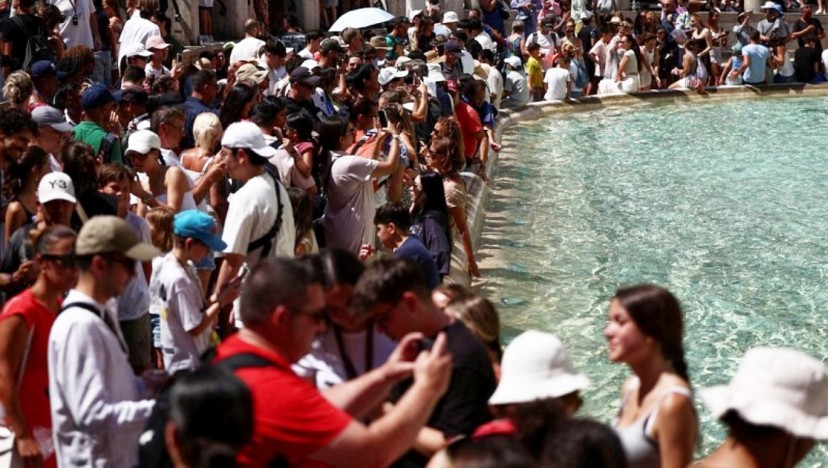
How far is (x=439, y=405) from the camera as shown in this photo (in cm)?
488

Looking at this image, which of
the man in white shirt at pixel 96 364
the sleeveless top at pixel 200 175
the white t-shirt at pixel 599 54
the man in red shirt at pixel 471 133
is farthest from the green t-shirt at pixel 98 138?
the white t-shirt at pixel 599 54

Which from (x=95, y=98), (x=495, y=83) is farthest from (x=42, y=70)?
(x=495, y=83)

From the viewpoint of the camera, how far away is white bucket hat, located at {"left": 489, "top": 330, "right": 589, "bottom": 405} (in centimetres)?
474

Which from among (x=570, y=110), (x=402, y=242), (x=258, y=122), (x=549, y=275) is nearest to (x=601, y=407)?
(x=402, y=242)

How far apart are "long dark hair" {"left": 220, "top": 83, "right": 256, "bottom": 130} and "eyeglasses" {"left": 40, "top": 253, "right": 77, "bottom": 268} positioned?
14.3 feet

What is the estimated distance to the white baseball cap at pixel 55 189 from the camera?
6746mm

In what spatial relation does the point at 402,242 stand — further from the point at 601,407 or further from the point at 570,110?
the point at 570,110

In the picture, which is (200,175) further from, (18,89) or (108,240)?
(108,240)

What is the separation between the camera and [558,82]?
1003 inches

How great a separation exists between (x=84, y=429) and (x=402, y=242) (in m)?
3.32

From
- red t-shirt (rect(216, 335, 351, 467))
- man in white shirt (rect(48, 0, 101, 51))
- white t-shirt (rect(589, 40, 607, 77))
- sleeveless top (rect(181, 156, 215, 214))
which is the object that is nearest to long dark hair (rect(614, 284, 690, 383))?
red t-shirt (rect(216, 335, 351, 467))

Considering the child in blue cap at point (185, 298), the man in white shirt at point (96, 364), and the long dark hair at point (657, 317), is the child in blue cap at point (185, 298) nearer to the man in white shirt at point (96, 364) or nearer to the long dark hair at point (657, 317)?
the man in white shirt at point (96, 364)

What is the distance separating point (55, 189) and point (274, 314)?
104 inches

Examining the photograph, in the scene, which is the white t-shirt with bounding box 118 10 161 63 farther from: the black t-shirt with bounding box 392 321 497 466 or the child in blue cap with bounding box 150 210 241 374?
the black t-shirt with bounding box 392 321 497 466
